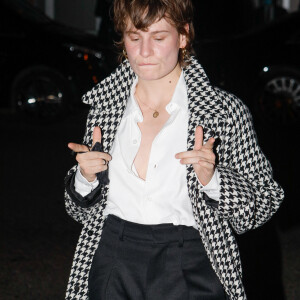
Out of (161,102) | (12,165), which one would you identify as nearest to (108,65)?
(12,165)

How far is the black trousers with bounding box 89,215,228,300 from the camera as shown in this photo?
2.14 metres

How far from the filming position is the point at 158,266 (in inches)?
84.7

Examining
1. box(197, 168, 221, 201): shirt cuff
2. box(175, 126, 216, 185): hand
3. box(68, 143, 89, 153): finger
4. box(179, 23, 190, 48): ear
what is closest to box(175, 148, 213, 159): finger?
A: box(175, 126, 216, 185): hand

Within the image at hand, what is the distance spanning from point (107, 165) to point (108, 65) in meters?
6.68

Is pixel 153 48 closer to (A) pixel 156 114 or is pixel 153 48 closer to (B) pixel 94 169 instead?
(A) pixel 156 114

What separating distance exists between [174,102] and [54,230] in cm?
319

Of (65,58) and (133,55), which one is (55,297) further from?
(65,58)

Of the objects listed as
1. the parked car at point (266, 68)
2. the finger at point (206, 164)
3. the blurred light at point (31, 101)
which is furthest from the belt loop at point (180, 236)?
the blurred light at point (31, 101)

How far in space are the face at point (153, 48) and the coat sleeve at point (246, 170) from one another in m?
0.27

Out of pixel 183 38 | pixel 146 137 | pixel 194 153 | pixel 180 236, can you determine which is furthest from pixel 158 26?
pixel 180 236

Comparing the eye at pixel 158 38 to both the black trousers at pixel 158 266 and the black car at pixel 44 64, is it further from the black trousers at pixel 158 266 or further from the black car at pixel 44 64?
the black car at pixel 44 64

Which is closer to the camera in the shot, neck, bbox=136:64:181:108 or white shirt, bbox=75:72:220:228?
white shirt, bbox=75:72:220:228

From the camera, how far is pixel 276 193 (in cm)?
226

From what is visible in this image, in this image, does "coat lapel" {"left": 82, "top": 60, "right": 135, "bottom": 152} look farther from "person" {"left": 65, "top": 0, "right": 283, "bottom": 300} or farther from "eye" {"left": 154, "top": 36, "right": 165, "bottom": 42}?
"eye" {"left": 154, "top": 36, "right": 165, "bottom": 42}
